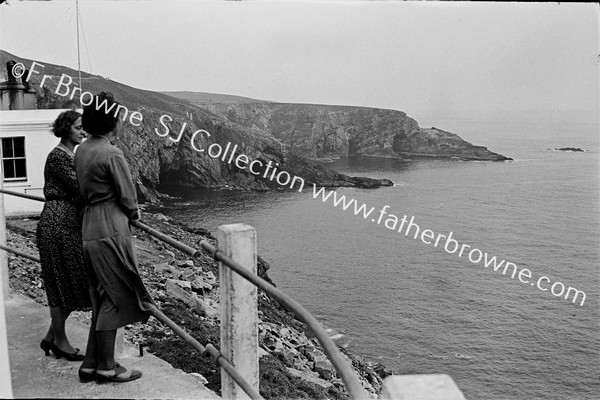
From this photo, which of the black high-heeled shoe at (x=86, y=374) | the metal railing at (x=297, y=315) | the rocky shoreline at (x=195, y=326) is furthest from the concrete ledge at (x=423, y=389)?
the rocky shoreline at (x=195, y=326)

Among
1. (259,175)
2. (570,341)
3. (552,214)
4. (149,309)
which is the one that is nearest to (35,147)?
(149,309)

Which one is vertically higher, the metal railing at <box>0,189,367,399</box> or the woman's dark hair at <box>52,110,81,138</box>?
the woman's dark hair at <box>52,110,81,138</box>

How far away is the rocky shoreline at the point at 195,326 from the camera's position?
19.0 ft

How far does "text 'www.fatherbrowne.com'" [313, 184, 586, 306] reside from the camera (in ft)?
126

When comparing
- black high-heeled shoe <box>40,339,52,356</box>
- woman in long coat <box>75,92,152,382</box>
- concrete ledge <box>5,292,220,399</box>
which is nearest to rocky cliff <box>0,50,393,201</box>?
concrete ledge <box>5,292,220,399</box>

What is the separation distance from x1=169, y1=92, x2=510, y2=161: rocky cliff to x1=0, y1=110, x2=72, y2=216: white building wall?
33.2 metres

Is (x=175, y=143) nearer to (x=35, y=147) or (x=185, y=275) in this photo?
(x=185, y=275)

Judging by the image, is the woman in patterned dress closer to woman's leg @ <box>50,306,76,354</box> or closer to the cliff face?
woman's leg @ <box>50,306,76,354</box>

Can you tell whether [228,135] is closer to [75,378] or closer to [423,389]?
[75,378]

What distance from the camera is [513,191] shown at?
5972cm

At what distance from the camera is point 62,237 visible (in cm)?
326

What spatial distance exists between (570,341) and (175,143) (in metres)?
31.2

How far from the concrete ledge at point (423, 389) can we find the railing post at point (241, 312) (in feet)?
3.71

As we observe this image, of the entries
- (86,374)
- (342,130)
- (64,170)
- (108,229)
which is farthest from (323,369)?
(342,130)
